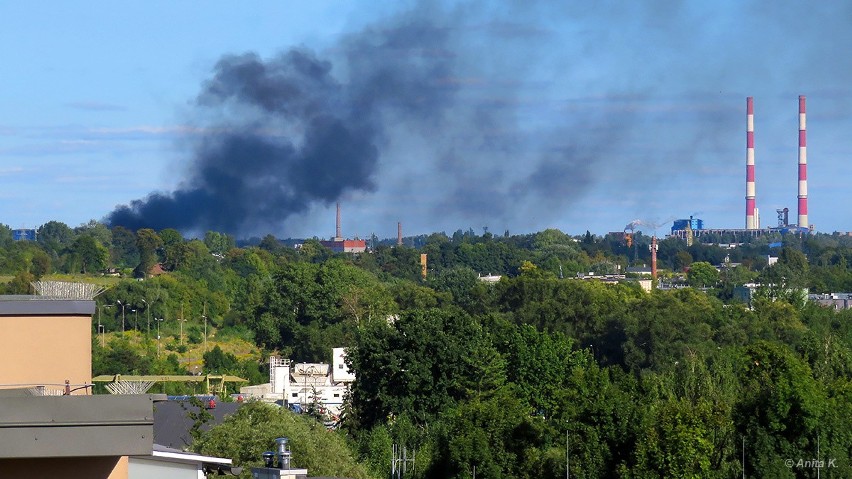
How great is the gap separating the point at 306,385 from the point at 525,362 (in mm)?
13612

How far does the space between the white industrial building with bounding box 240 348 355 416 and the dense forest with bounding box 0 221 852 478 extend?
1.91 metres

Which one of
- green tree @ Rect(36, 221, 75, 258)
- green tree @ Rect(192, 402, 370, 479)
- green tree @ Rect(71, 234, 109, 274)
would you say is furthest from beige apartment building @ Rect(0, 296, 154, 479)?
green tree @ Rect(36, 221, 75, 258)

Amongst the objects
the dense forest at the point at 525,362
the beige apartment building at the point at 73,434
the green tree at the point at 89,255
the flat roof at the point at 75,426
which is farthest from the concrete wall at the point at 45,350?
the green tree at the point at 89,255

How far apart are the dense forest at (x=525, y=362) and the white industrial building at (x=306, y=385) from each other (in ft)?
6.25

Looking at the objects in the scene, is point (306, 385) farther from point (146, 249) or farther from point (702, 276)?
point (702, 276)

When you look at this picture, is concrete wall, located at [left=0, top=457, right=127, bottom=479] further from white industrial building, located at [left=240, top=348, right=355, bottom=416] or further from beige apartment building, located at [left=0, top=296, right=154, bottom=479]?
white industrial building, located at [left=240, top=348, right=355, bottom=416]

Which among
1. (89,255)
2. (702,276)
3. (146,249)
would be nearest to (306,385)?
(89,255)

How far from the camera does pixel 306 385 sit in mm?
65375

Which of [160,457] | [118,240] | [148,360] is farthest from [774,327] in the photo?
[118,240]

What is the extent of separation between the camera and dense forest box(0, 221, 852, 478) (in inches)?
1303

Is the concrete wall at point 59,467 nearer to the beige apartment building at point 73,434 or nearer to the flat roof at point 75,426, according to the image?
the beige apartment building at point 73,434

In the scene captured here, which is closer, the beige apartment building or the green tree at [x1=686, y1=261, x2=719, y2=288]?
the beige apartment building

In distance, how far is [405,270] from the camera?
471ft

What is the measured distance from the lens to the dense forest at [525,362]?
33.1m
